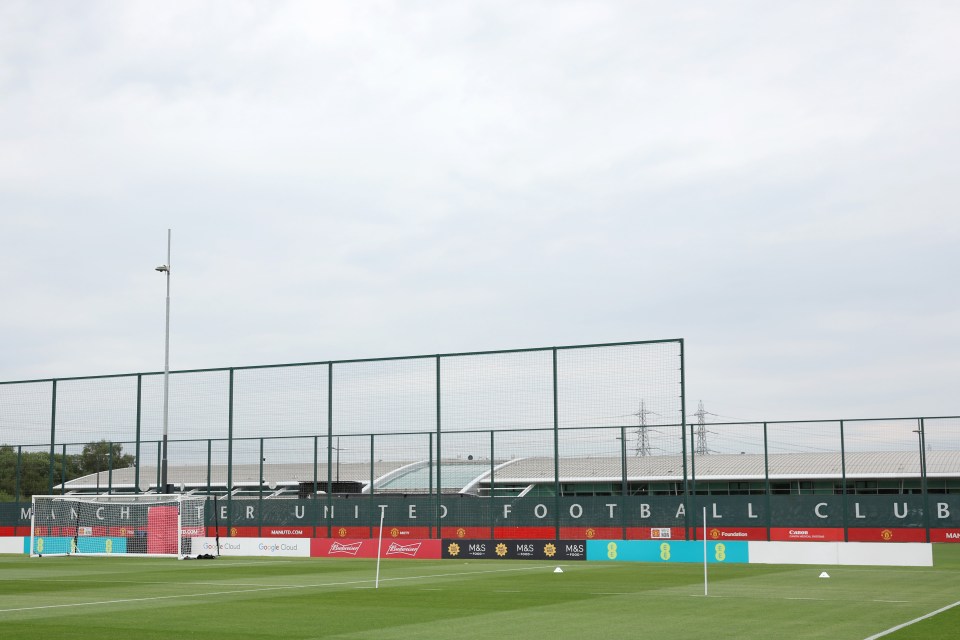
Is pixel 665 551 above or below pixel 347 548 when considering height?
above

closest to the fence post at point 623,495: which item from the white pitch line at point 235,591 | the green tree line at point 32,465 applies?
the white pitch line at point 235,591

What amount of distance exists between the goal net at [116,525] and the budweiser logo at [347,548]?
5515 millimetres

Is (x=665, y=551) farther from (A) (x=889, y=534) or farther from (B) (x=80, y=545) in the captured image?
(B) (x=80, y=545)

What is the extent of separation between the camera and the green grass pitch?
1546 cm

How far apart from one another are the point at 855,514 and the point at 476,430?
1630cm

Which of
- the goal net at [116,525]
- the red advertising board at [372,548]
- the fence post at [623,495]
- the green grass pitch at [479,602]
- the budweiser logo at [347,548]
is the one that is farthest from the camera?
the fence post at [623,495]

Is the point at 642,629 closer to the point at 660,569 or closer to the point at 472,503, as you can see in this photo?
the point at 660,569

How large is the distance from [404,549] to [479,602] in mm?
20589

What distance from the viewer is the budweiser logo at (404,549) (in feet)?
133

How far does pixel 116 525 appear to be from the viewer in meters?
46.3

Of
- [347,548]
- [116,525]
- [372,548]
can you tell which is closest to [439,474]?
[372,548]

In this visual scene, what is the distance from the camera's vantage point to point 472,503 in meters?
46.7

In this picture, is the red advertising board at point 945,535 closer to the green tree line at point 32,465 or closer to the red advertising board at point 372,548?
the red advertising board at point 372,548

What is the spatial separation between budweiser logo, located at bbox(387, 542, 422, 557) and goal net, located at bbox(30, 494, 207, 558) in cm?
768
